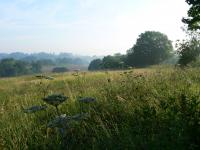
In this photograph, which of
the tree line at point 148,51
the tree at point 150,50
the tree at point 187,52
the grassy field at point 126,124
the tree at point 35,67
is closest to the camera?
the grassy field at point 126,124

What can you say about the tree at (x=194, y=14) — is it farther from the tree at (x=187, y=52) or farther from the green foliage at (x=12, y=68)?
the green foliage at (x=12, y=68)

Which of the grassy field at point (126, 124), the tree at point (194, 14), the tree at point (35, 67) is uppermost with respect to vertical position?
the tree at point (194, 14)

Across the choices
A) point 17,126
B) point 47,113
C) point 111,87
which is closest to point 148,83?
point 111,87

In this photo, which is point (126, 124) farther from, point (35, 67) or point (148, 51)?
point (35, 67)

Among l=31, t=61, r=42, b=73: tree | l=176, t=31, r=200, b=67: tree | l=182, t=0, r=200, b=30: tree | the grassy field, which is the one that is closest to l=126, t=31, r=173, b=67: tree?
l=176, t=31, r=200, b=67: tree

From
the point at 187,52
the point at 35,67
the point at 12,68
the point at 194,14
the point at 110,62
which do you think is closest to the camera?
the point at 194,14

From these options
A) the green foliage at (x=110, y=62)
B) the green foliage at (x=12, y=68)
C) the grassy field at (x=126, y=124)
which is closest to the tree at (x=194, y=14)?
the grassy field at (x=126, y=124)

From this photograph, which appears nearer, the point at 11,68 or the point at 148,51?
the point at 148,51

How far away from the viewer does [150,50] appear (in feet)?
269

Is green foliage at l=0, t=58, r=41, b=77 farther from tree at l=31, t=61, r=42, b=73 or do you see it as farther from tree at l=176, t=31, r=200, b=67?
tree at l=176, t=31, r=200, b=67

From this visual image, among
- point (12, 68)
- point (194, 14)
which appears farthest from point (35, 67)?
point (194, 14)

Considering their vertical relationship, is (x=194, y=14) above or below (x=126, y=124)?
above

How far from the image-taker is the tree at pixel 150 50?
7712cm

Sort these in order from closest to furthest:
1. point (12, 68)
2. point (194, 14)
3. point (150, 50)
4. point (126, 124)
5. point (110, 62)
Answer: point (126, 124)
point (194, 14)
point (110, 62)
point (150, 50)
point (12, 68)
